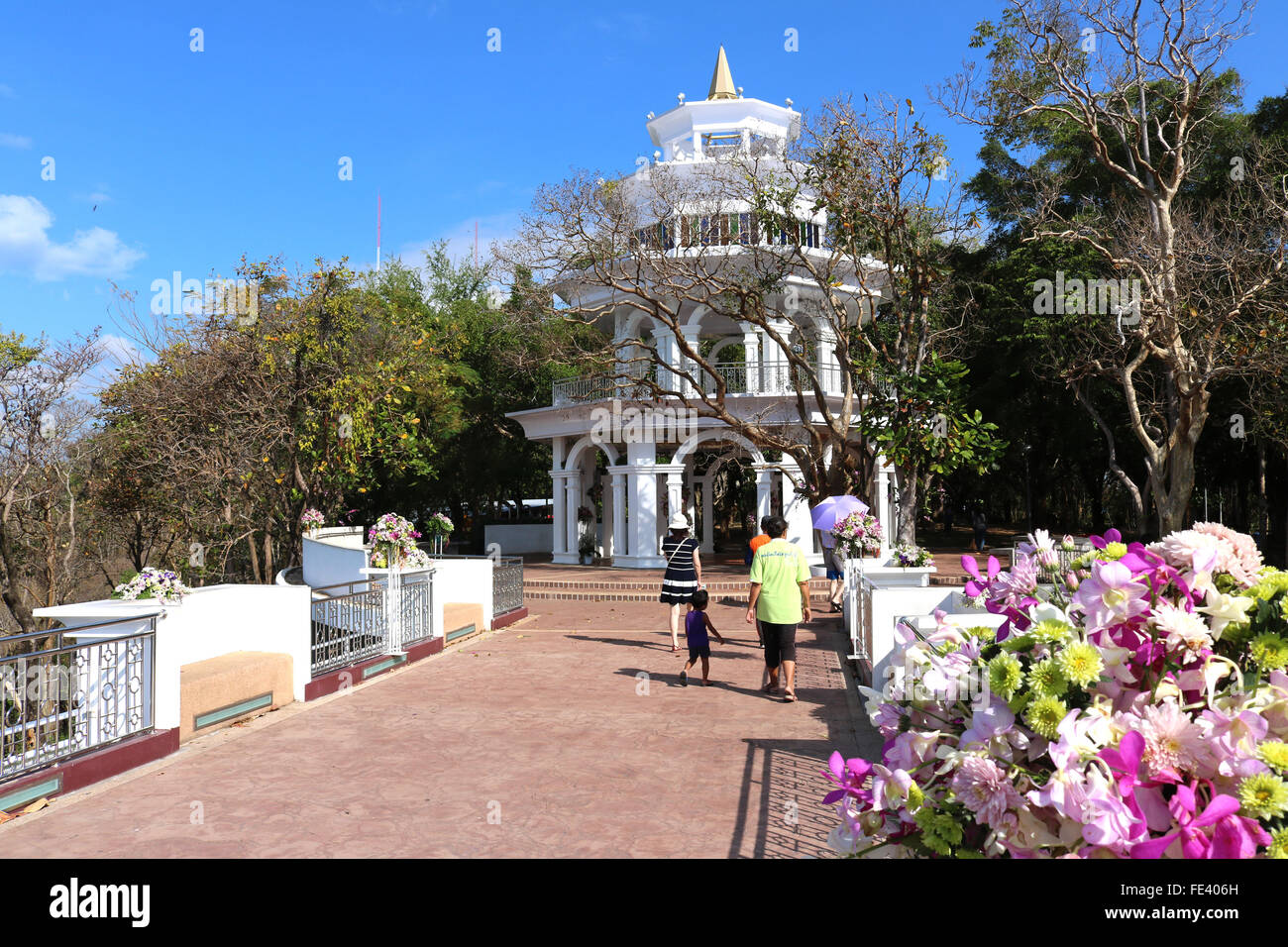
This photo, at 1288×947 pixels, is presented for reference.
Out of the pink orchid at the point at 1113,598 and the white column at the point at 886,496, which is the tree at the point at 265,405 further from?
the pink orchid at the point at 1113,598

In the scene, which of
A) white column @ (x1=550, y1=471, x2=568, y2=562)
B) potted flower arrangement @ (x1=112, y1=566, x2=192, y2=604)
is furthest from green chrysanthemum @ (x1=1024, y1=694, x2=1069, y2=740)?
white column @ (x1=550, y1=471, x2=568, y2=562)

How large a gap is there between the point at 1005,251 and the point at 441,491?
2259 centimetres

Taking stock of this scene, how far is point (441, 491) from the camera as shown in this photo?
114ft

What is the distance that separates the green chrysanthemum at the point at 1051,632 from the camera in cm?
187

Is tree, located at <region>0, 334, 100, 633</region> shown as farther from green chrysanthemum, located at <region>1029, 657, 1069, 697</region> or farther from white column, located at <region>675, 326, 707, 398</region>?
green chrysanthemum, located at <region>1029, 657, 1069, 697</region>

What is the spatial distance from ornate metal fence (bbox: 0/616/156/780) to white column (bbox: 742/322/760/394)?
18451 millimetres

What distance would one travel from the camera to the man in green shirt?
30.6ft

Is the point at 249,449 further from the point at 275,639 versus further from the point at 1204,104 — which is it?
the point at 1204,104

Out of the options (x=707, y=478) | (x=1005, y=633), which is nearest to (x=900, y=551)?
(x=1005, y=633)

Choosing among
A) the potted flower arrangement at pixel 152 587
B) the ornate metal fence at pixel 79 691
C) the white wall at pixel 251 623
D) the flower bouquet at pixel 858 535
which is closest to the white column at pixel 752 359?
the flower bouquet at pixel 858 535

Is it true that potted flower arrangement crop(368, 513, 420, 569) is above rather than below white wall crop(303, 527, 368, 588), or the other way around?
above

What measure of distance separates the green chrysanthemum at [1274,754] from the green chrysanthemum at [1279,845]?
0.35 feet

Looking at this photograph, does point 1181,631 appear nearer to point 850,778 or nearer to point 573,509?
point 850,778

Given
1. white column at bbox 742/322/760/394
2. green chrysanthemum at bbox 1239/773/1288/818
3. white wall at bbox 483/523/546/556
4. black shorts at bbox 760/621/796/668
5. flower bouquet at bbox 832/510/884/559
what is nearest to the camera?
green chrysanthemum at bbox 1239/773/1288/818
